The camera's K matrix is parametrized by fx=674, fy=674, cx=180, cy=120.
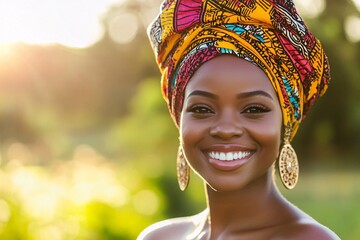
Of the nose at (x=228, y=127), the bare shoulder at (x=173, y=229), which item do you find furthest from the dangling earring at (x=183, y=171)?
the nose at (x=228, y=127)

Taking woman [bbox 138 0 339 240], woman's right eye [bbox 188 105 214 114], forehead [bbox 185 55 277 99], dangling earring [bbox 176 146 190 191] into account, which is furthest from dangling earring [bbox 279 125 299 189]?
dangling earring [bbox 176 146 190 191]

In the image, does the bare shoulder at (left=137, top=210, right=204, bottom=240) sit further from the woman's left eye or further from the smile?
the woman's left eye

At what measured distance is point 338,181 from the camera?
15.4m

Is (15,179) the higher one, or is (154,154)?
(15,179)

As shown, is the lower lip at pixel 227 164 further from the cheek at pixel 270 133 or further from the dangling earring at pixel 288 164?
the dangling earring at pixel 288 164

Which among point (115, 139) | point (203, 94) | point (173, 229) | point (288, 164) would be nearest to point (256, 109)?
point (203, 94)

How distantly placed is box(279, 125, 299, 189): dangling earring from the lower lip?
9.9 inches

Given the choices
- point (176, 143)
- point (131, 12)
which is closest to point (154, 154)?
point (176, 143)

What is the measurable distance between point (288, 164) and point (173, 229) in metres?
0.75

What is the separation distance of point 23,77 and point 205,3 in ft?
55.8

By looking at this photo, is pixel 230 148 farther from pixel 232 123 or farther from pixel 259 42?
pixel 259 42

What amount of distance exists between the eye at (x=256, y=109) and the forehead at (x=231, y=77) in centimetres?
6

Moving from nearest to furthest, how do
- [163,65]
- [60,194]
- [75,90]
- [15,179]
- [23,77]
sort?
[163,65], [15,179], [60,194], [23,77], [75,90]

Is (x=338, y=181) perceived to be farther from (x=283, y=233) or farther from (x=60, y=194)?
(x=283, y=233)
